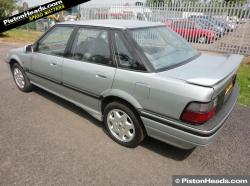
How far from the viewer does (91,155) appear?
283cm

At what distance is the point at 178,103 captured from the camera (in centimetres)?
226

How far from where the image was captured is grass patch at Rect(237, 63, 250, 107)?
15.2 ft

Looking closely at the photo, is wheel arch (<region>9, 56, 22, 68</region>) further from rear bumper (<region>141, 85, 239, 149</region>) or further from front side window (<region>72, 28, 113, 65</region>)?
rear bumper (<region>141, 85, 239, 149</region>)

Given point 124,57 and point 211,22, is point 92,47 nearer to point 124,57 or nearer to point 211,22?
point 124,57

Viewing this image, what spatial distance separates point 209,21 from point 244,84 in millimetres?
5294

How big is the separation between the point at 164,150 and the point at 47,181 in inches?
61.9

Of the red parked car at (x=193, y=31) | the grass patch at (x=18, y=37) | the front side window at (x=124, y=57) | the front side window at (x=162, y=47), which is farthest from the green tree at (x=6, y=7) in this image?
the front side window at (x=124, y=57)

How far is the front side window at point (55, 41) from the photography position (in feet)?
11.8

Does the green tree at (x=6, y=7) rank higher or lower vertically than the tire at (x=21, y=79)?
higher

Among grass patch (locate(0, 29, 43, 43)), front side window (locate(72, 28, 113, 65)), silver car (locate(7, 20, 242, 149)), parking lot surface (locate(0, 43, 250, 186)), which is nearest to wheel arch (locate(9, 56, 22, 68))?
silver car (locate(7, 20, 242, 149))

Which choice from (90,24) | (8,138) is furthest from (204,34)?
(8,138)

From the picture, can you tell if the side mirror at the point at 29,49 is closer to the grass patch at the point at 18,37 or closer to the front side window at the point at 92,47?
the front side window at the point at 92,47

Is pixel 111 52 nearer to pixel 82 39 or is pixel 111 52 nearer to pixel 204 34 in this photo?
pixel 82 39

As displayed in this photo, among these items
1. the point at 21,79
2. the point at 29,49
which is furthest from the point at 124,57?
the point at 21,79
